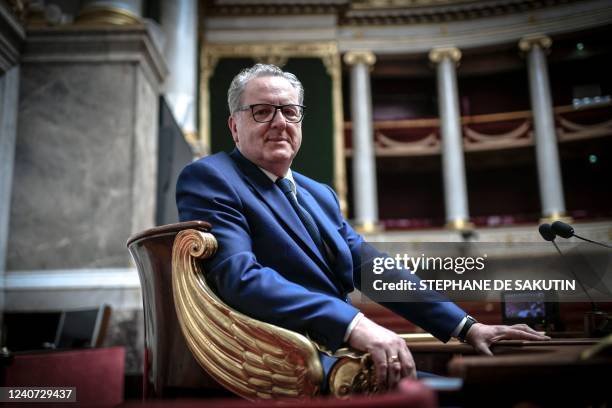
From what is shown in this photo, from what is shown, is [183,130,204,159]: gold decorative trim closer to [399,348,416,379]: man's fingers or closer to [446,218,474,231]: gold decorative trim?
[399,348,416,379]: man's fingers

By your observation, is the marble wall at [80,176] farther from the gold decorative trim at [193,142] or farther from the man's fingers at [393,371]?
the gold decorative trim at [193,142]

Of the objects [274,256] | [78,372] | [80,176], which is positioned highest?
[80,176]

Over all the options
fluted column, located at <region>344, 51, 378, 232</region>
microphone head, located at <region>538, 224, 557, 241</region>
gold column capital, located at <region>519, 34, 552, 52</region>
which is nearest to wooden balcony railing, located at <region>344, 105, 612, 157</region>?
fluted column, located at <region>344, 51, 378, 232</region>

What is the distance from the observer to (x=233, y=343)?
3.52 feet

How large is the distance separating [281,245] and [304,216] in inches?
5.2

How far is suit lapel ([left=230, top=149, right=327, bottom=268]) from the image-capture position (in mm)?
1243

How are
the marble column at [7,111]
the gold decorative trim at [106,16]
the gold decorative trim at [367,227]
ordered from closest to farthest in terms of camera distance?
1. the marble column at [7,111]
2. the gold decorative trim at [106,16]
3. the gold decorative trim at [367,227]

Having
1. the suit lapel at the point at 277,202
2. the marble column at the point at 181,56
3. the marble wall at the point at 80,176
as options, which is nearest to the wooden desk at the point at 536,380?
the suit lapel at the point at 277,202

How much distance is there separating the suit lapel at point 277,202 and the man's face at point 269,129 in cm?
3

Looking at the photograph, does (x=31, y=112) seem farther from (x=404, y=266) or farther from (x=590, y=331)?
(x=590, y=331)

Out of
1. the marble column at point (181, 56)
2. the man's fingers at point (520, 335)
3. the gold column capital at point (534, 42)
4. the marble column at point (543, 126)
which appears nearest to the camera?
the man's fingers at point (520, 335)

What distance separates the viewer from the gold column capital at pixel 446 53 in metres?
11.8

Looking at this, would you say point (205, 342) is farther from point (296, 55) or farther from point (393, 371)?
point (296, 55)

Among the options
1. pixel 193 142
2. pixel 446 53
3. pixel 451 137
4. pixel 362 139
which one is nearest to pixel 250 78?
pixel 193 142
